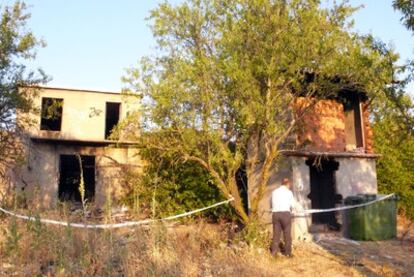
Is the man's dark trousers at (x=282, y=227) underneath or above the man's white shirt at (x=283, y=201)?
underneath

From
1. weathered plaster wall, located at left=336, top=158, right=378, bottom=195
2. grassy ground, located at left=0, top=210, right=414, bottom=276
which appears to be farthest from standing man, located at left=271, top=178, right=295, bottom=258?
weathered plaster wall, located at left=336, top=158, right=378, bottom=195

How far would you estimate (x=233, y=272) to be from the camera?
6965mm

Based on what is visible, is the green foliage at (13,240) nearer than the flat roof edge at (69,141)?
Yes

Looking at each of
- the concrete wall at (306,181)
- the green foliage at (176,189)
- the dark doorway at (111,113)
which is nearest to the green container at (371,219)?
the concrete wall at (306,181)

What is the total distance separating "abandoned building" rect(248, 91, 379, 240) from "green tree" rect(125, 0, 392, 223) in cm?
125

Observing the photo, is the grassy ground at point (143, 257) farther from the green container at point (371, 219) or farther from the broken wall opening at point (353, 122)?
the broken wall opening at point (353, 122)

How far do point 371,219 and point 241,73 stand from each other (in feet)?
19.3

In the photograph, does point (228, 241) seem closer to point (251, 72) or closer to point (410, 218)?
point (251, 72)

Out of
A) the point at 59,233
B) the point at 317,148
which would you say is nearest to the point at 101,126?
the point at 317,148

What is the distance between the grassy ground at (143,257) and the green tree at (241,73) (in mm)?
2184

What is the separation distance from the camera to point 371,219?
1173 centimetres

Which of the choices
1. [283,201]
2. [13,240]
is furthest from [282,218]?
[13,240]

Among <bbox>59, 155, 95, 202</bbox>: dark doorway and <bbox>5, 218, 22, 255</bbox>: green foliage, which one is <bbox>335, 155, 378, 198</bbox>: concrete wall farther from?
<bbox>59, 155, 95, 202</bbox>: dark doorway

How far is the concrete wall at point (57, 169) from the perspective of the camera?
18.0m
